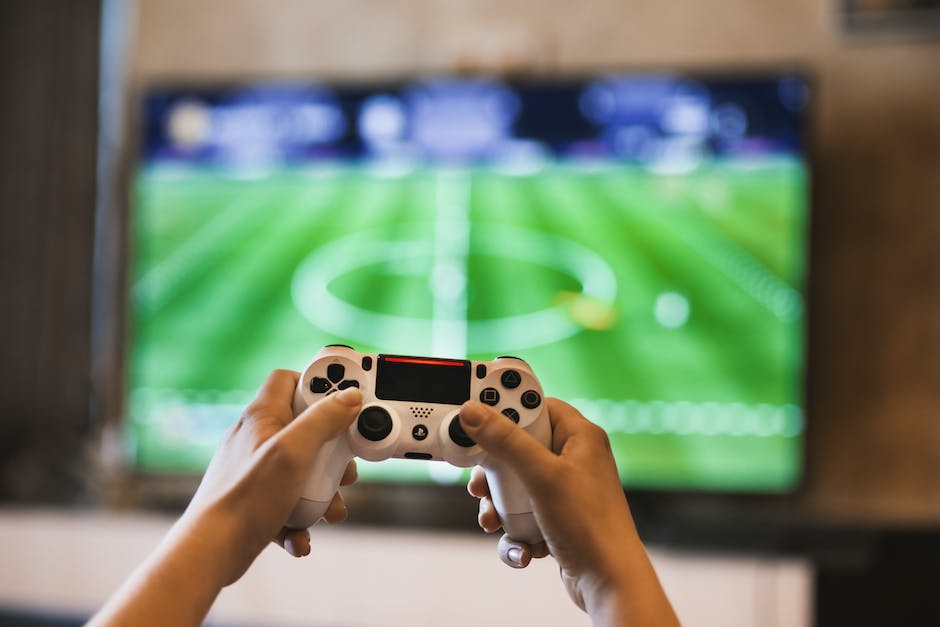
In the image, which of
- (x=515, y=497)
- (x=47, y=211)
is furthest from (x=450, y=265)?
(x=515, y=497)

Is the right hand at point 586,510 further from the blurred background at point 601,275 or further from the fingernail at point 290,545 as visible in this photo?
the blurred background at point 601,275

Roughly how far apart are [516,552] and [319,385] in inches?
8.7

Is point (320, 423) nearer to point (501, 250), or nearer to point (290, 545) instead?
point (290, 545)

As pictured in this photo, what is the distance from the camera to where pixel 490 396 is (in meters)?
0.91

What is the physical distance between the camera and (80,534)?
238 cm

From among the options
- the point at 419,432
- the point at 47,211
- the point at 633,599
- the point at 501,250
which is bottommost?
the point at 633,599

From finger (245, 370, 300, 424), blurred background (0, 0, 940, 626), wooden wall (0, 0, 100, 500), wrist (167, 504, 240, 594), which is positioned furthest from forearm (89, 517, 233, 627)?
wooden wall (0, 0, 100, 500)

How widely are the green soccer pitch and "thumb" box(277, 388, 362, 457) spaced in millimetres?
1584

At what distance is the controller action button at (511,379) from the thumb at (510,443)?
108 millimetres

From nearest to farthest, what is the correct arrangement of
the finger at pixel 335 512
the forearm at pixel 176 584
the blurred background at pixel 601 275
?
the forearm at pixel 176 584
the finger at pixel 335 512
the blurred background at pixel 601 275

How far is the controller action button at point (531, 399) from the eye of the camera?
86 centimetres

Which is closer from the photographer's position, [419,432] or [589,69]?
[419,432]

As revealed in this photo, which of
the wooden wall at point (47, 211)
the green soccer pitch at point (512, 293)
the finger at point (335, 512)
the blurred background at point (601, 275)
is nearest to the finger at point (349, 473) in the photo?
the finger at point (335, 512)

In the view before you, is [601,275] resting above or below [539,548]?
above
